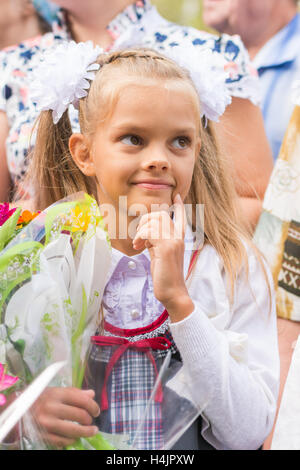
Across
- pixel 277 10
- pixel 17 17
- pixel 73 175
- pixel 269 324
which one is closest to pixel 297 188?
pixel 269 324

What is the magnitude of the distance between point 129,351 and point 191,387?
0.15 m

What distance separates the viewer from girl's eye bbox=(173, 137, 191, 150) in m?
1.04

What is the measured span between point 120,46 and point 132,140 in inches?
33.4

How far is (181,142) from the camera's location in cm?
105

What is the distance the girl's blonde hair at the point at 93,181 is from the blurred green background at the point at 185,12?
1.08 m

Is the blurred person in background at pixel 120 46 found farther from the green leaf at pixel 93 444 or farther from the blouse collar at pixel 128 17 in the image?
the green leaf at pixel 93 444

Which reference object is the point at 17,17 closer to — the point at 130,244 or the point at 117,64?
the point at 117,64

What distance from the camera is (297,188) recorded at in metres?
1.43

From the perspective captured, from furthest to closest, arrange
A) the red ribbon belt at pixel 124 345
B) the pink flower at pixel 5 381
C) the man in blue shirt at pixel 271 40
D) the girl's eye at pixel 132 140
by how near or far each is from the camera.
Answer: the man in blue shirt at pixel 271 40, the girl's eye at pixel 132 140, the red ribbon belt at pixel 124 345, the pink flower at pixel 5 381

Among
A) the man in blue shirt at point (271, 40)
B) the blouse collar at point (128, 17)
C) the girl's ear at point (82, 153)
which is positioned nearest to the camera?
the girl's ear at point (82, 153)

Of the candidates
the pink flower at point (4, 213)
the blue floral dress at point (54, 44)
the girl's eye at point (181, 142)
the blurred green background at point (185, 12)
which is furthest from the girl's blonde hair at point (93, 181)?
the blurred green background at point (185, 12)

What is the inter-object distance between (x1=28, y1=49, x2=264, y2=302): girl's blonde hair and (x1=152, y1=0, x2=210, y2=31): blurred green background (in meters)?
1.08

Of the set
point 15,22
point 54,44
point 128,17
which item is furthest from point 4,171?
point 15,22

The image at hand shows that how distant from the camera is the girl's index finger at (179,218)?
0.99m
